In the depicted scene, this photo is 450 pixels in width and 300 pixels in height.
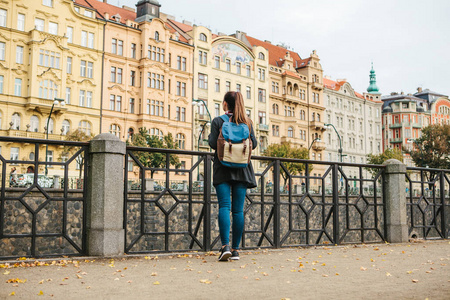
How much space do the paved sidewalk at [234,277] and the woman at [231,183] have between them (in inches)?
16.1

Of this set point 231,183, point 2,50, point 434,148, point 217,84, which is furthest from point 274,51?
point 231,183

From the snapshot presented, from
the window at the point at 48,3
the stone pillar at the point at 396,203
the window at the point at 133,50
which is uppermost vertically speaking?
the window at the point at 48,3

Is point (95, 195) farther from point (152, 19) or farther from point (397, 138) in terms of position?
point (397, 138)

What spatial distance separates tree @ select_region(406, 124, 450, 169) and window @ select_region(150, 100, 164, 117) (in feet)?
101

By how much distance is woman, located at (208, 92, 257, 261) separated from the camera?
6867mm

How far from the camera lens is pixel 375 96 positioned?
87.6 metres

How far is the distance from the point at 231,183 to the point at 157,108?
150 feet

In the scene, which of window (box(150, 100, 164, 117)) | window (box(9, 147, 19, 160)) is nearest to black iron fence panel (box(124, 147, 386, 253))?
window (box(9, 147, 19, 160))

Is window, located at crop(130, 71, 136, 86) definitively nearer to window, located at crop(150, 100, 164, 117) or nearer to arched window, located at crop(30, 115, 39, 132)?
window, located at crop(150, 100, 164, 117)

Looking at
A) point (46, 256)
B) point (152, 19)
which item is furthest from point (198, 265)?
point (152, 19)

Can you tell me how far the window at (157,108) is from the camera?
51562mm

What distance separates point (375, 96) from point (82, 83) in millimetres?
54667

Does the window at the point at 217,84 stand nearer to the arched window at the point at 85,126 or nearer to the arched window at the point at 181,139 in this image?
the arched window at the point at 181,139

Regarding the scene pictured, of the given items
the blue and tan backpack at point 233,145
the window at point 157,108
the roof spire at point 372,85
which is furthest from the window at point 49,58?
the roof spire at point 372,85
